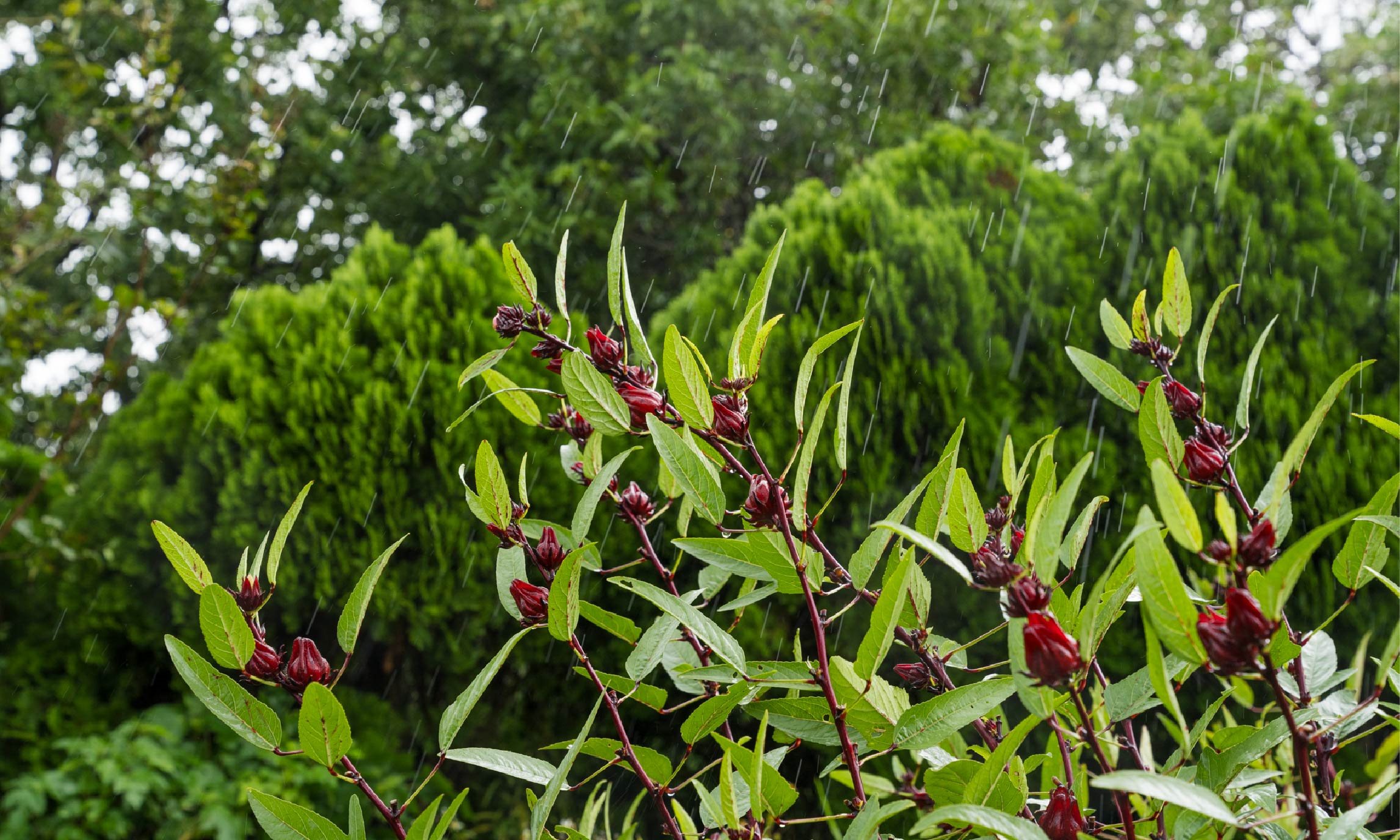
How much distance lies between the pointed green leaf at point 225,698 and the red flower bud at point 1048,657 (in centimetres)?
54

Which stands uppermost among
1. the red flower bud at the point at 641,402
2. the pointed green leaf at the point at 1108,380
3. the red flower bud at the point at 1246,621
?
the pointed green leaf at the point at 1108,380

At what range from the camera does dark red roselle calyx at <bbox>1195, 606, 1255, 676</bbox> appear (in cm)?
49

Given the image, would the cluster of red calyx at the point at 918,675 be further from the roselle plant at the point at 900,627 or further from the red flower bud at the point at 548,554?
the red flower bud at the point at 548,554

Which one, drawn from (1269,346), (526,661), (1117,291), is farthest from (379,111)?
(1269,346)

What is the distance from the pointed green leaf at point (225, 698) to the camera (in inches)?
26.8

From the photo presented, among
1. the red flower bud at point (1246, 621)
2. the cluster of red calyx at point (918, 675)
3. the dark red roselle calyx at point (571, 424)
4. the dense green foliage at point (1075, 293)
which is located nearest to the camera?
the red flower bud at point (1246, 621)

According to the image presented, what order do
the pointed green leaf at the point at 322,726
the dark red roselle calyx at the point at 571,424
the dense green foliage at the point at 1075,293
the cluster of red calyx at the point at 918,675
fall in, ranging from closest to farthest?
1. the pointed green leaf at the point at 322,726
2. the cluster of red calyx at the point at 918,675
3. the dark red roselle calyx at the point at 571,424
4. the dense green foliage at the point at 1075,293

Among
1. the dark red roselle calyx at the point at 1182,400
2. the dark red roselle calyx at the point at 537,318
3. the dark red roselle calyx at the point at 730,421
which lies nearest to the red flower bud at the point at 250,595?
the dark red roselle calyx at the point at 537,318

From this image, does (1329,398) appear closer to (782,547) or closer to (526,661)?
(782,547)

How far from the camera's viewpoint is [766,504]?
73cm

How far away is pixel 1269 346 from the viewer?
3.54m

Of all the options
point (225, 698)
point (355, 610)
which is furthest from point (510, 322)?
point (225, 698)

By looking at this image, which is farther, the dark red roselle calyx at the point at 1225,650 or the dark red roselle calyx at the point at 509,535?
the dark red roselle calyx at the point at 509,535

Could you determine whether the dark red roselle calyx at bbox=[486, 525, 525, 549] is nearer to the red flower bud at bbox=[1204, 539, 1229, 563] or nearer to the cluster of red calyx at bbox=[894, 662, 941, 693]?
the cluster of red calyx at bbox=[894, 662, 941, 693]
